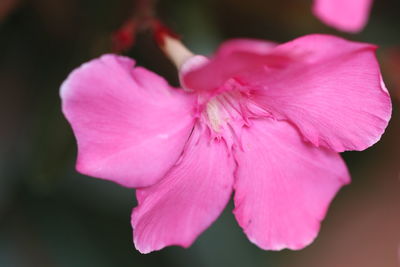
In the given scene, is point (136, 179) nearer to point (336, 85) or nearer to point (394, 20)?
point (336, 85)

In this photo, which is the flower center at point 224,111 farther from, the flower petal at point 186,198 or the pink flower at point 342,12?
the pink flower at point 342,12

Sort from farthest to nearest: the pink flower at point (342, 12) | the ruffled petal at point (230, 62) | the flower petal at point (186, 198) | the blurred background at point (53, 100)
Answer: the blurred background at point (53, 100)
the pink flower at point (342, 12)
the flower petal at point (186, 198)
the ruffled petal at point (230, 62)

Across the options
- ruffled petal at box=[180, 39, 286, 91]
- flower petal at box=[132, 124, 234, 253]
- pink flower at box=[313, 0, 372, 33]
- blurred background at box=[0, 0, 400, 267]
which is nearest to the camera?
ruffled petal at box=[180, 39, 286, 91]

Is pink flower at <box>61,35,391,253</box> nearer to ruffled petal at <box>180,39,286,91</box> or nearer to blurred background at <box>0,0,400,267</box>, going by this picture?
ruffled petal at <box>180,39,286,91</box>

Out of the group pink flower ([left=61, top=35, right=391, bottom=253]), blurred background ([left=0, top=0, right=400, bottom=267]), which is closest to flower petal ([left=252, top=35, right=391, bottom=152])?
pink flower ([left=61, top=35, right=391, bottom=253])

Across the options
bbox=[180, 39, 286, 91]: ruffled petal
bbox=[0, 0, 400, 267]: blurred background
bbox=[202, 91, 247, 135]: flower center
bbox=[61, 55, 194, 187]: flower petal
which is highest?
bbox=[180, 39, 286, 91]: ruffled petal

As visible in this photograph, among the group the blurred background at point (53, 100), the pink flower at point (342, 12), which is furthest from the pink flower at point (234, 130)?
the blurred background at point (53, 100)

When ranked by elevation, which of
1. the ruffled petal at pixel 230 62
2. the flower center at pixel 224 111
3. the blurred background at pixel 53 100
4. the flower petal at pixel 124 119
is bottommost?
the blurred background at pixel 53 100

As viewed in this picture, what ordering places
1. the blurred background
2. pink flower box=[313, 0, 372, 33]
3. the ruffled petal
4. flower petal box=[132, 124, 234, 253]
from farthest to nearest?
the blurred background, pink flower box=[313, 0, 372, 33], flower petal box=[132, 124, 234, 253], the ruffled petal
